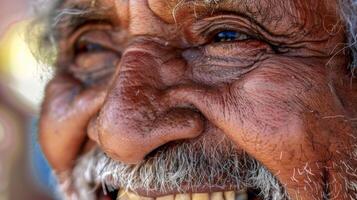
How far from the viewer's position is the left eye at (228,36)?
1812mm

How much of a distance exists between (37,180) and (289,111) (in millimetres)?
2954

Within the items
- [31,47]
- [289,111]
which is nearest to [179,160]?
[289,111]

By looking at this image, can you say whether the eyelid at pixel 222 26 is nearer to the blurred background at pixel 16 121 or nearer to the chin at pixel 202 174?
the chin at pixel 202 174

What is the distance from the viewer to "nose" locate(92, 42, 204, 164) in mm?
1704

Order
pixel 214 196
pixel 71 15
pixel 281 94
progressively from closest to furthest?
pixel 281 94 < pixel 214 196 < pixel 71 15

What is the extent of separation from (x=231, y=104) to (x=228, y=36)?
0.72 feet

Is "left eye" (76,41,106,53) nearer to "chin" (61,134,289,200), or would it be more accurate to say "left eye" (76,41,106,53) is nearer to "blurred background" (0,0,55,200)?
"chin" (61,134,289,200)

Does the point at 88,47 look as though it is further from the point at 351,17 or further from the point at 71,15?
the point at 351,17

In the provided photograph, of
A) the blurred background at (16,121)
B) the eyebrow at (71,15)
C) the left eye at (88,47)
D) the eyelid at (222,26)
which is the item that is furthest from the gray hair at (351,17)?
the blurred background at (16,121)

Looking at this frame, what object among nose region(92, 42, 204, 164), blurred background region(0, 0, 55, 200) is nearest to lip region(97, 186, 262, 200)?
nose region(92, 42, 204, 164)

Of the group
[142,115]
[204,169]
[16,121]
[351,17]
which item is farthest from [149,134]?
[16,121]

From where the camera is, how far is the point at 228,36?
6.01ft

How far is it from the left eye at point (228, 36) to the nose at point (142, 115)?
128mm

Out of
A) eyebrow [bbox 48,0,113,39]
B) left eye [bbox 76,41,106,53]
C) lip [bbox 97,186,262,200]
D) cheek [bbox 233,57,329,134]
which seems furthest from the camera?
left eye [bbox 76,41,106,53]
